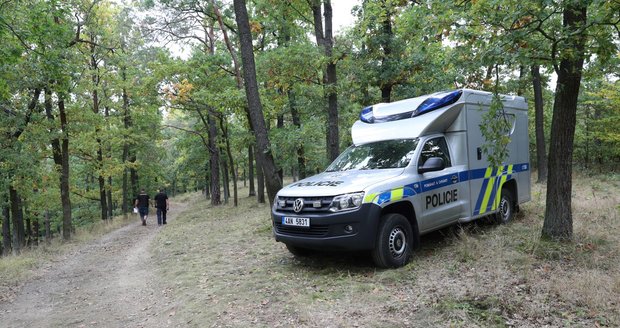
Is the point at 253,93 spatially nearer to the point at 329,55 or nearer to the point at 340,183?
the point at 329,55

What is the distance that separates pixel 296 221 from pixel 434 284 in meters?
2.06

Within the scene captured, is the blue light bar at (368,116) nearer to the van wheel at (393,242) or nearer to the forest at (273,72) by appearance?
the forest at (273,72)

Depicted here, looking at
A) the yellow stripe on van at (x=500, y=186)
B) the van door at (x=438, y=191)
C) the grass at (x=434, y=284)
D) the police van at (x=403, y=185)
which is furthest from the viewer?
the yellow stripe on van at (x=500, y=186)

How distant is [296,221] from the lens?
5.60 meters

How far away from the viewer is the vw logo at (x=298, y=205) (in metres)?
5.58

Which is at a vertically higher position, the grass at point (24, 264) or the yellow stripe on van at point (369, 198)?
the yellow stripe on van at point (369, 198)

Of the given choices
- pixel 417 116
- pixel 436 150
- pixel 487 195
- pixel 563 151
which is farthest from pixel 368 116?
pixel 563 151

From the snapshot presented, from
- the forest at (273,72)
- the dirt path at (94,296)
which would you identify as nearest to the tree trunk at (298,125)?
the forest at (273,72)

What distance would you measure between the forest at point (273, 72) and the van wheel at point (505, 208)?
1.09 metres

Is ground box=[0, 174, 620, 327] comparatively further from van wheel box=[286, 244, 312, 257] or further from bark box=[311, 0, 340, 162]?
bark box=[311, 0, 340, 162]

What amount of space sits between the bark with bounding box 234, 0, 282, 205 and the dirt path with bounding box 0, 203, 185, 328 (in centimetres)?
334

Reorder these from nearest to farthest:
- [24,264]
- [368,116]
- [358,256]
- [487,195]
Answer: [358,256]
[487,195]
[368,116]
[24,264]

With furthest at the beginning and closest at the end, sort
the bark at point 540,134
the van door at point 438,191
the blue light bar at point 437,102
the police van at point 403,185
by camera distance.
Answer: the bark at point 540,134 < the blue light bar at point 437,102 < the van door at point 438,191 < the police van at point 403,185

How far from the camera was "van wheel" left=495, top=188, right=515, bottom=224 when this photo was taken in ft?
26.1
